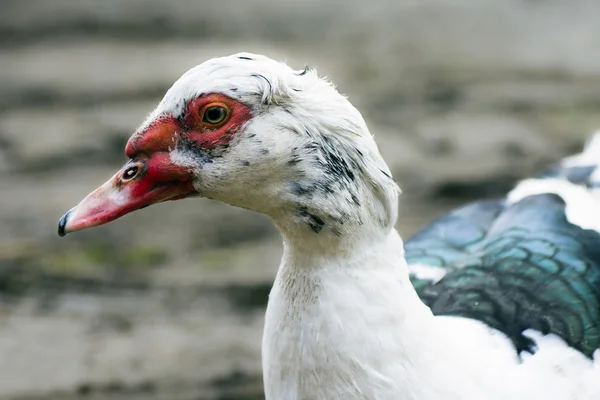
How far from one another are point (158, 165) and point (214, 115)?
173mm

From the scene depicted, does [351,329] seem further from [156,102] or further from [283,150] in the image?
[156,102]

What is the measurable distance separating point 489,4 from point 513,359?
5.39 meters

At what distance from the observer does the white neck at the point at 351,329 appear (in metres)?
2.13

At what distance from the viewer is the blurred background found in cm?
402

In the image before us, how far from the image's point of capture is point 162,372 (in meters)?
3.87

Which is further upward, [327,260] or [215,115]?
[215,115]

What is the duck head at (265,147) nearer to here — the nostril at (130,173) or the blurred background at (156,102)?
the nostril at (130,173)

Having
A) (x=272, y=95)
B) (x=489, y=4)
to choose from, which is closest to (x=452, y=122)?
(x=489, y=4)

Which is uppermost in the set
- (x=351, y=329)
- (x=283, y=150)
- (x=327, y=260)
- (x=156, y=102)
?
(x=156, y=102)

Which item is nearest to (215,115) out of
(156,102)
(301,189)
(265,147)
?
(265,147)

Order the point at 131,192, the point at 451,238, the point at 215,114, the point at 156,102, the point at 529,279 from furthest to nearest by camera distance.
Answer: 1. the point at 156,102
2. the point at 451,238
3. the point at 529,279
4. the point at 131,192
5. the point at 215,114

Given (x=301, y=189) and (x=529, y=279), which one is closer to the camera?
(x=301, y=189)

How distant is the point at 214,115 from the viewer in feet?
6.66

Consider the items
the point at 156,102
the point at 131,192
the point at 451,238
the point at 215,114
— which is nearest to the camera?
the point at 215,114
